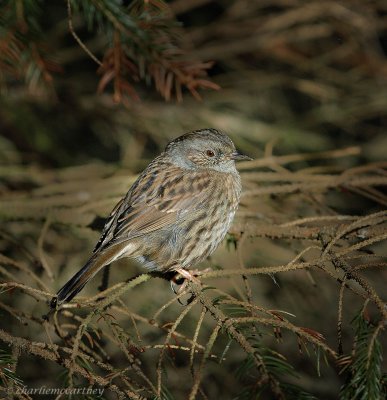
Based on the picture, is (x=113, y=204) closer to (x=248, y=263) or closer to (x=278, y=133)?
(x=248, y=263)

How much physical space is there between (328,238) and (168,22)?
4.69ft

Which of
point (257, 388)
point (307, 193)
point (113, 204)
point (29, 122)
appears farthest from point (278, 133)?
point (257, 388)

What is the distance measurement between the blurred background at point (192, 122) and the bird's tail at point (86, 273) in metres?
0.18

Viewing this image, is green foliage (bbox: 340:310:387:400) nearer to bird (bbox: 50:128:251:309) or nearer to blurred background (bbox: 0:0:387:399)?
blurred background (bbox: 0:0:387:399)

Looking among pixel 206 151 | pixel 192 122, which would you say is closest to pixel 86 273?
pixel 206 151

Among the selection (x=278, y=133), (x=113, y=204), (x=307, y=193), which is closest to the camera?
(x=307, y=193)

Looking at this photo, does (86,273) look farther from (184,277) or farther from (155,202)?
(155,202)

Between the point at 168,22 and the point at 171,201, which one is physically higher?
the point at 168,22

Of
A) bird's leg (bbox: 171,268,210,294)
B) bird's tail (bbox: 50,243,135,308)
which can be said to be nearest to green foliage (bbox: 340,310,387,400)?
bird's leg (bbox: 171,268,210,294)

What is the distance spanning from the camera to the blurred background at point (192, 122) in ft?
11.0

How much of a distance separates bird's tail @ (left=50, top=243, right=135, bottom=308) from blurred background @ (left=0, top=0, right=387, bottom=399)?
0.58ft

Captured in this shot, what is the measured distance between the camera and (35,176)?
14.5 feet

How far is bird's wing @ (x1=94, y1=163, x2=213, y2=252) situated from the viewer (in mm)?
3531

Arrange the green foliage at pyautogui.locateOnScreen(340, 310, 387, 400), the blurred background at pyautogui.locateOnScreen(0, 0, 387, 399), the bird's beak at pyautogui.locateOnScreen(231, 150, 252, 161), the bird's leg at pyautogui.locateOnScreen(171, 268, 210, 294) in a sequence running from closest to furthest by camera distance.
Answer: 1. the green foliage at pyautogui.locateOnScreen(340, 310, 387, 400)
2. the bird's leg at pyautogui.locateOnScreen(171, 268, 210, 294)
3. the blurred background at pyautogui.locateOnScreen(0, 0, 387, 399)
4. the bird's beak at pyautogui.locateOnScreen(231, 150, 252, 161)
